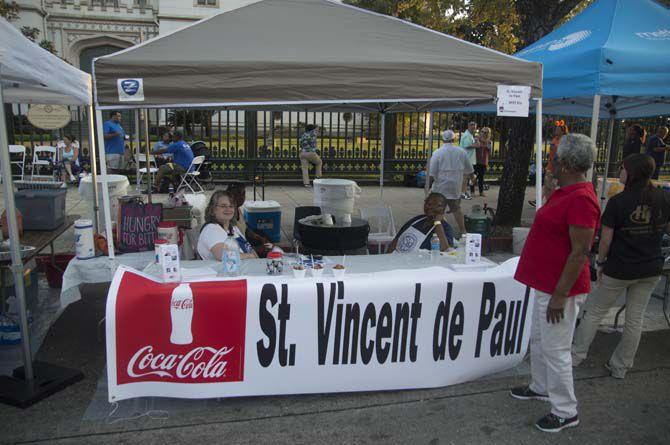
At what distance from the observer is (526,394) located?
348 cm

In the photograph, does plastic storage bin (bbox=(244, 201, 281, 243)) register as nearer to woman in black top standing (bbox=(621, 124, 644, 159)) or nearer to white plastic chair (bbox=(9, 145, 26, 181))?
white plastic chair (bbox=(9, 145, 26, 181))

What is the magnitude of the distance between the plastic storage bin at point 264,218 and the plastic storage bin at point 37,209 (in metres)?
2.38

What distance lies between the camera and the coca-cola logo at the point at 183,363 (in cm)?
321

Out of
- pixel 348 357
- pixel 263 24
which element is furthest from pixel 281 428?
pixel 263 24

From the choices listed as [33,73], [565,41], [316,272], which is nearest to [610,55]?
[565,41]

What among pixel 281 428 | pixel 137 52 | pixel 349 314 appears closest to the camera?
pixel 281 428

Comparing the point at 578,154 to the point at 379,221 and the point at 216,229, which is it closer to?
the point at 216,229

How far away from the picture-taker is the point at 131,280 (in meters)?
3.25

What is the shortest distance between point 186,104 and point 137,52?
51 centimetres

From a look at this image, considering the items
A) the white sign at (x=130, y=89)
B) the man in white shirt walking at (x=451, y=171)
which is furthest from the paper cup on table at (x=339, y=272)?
the man in white shirt walking at (x=451, y=171)

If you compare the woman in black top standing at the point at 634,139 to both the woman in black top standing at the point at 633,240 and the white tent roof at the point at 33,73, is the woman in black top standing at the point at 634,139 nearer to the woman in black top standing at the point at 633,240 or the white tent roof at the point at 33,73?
the woman in black top standing at the point at 633,240

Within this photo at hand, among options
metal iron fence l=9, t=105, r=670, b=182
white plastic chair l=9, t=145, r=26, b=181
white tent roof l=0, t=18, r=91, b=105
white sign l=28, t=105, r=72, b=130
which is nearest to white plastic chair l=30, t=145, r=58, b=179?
white plastic chair l=9, t=145, r=26, b=181

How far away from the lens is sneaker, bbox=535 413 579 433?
10.1 ft

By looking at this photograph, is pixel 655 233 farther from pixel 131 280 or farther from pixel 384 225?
pixel 384 225
